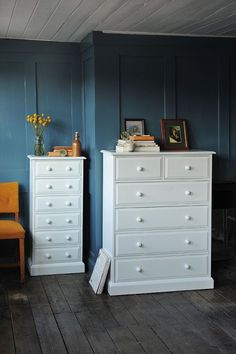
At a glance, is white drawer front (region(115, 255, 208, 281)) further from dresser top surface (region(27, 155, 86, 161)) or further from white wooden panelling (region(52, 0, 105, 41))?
white wooden panelling (region(52, 0, 105, 41))

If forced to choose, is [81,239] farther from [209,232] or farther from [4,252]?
[209,232]

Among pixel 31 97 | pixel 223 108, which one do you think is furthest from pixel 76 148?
pixel 223 108

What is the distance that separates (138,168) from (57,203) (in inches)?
39.5

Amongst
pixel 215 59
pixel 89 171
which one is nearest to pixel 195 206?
pixel 89 171

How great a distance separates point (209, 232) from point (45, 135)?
187cm

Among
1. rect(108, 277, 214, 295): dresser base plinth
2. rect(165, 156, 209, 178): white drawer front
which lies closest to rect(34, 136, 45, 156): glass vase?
rect(165, 156, 209, 178): white drawer front

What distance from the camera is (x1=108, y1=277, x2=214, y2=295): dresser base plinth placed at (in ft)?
15.2

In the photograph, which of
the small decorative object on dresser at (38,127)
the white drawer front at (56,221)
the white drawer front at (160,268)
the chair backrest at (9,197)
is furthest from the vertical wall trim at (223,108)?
the chair backrest at (9,197)

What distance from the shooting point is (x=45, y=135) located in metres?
5.54

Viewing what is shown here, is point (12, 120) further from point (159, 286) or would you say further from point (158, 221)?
point (159, 286)

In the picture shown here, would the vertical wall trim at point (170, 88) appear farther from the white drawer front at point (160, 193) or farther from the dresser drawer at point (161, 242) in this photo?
the dresser drawer at point (161, 242)

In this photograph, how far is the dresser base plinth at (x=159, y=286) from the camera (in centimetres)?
464

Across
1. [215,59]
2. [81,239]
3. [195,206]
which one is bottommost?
[81,239]

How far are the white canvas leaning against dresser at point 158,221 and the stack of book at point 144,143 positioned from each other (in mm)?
159
